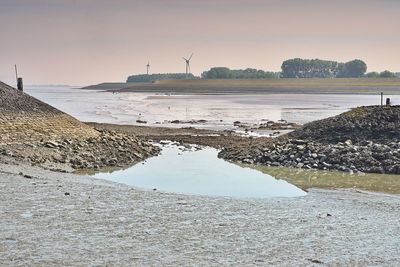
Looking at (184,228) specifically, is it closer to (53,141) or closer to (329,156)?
(329,156)

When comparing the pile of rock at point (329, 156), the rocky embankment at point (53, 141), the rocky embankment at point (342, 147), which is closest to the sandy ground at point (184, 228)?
the rocky embankment at point (53, 141)

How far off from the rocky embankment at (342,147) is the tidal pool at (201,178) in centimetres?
151

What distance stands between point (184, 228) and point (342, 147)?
13.5 m

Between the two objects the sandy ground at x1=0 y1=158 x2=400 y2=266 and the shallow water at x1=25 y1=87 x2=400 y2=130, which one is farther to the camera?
Answer: the shallow water at x1=25 y1=87 x2=400 y2=130

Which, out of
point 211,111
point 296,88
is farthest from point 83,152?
point 296,88

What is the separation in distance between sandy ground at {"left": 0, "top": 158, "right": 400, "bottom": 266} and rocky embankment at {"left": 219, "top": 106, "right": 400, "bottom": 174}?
19.9 ft

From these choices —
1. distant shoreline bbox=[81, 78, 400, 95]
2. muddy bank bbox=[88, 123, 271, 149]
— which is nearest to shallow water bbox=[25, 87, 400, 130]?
muddy bank bbox=[88, 123, 271, 149]

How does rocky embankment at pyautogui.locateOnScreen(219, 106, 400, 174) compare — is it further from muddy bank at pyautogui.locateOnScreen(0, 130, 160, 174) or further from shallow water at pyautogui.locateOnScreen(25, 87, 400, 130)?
shallow water at pyautogui.locateOnScreen(25, 87, 400, 130)

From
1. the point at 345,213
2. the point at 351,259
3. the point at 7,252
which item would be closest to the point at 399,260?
the point at 351,259

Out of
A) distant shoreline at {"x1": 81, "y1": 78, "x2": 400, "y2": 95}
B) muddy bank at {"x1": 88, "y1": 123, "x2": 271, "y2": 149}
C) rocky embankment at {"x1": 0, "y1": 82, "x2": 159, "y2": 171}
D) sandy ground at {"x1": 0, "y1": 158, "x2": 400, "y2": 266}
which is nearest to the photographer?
sandy ground at {"x1": 0, "y1": 158, "x2": 400, "y2": 266}

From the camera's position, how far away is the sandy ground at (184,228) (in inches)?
336

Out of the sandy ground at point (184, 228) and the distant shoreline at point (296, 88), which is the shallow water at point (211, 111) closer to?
the sandy ground at point (184, 228)

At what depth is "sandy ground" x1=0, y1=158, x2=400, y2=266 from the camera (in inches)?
336

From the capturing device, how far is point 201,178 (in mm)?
18641
